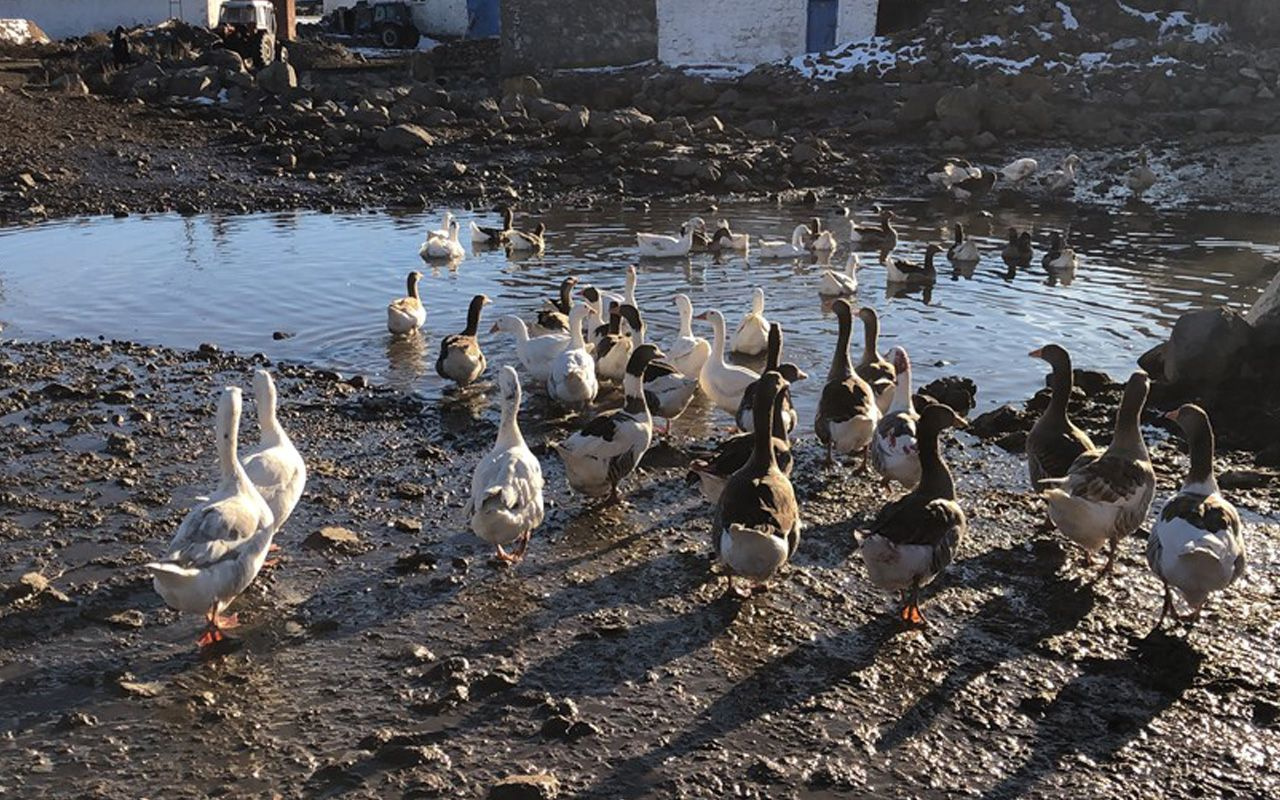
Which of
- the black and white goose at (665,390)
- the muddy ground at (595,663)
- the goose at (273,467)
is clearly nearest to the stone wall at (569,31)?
the black and white goose at (665,390)

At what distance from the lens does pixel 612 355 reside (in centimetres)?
1230

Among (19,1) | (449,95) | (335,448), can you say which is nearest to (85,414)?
(335,448)

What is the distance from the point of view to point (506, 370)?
9.15m

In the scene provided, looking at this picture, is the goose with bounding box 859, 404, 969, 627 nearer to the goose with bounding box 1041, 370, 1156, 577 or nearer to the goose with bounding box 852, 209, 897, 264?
the goose with bounding box 1041, 370, 1156, 577

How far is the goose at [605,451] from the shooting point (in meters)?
8.79

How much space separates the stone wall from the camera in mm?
41375

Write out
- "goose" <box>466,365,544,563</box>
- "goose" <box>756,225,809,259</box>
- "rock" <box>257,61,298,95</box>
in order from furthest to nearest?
"rock" <box>257,61,298,95</box> → "goose" <box>756,225,809,259</box> → "goose" <box>466,365,544,563</box>

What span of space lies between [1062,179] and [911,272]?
1037 centimetres

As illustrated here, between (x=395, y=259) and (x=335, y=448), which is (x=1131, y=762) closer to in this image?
(x=335, y=448)

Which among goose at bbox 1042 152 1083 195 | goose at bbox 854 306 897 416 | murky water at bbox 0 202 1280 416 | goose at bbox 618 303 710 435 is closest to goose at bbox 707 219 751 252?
murky water at bbox 0 202 1280 416

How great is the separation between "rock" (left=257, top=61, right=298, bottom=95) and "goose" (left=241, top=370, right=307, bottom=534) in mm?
27513

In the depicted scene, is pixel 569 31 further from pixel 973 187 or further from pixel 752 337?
pixel 752 337

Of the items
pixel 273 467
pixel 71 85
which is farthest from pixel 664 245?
pixel 71 85

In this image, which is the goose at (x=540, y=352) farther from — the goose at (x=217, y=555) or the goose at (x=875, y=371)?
the goose at (x=217, y=555)
